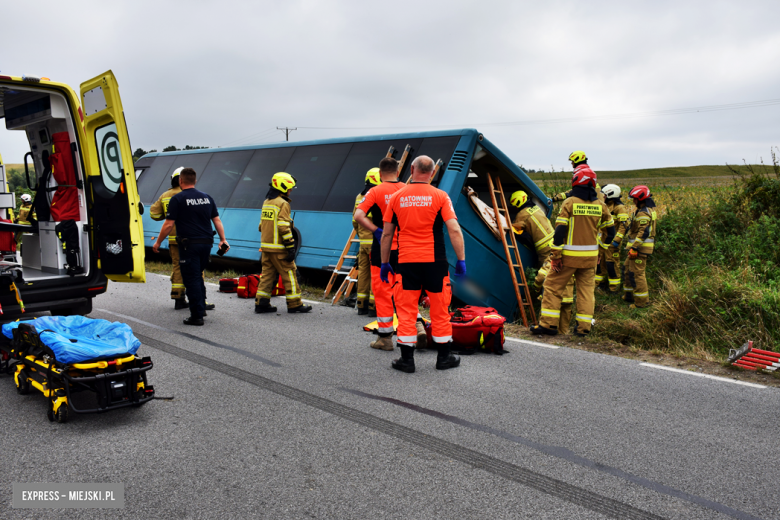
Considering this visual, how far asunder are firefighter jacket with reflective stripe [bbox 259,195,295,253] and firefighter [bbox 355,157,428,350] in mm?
1938

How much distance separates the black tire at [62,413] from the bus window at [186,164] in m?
10.1

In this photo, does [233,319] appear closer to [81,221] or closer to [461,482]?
[81,221]

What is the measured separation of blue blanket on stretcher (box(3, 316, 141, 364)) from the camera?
3451 millimetres

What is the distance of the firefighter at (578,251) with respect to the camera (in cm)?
655

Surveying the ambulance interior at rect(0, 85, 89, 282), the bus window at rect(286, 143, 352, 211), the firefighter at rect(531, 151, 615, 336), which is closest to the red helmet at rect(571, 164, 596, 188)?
the firefighter at rect(531, 151, 615, 336)

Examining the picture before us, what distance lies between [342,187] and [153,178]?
283 inches

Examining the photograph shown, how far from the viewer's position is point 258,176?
1153 cm

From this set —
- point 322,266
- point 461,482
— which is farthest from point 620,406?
point 322,266

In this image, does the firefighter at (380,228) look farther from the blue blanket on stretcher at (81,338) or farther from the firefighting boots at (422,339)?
the blue blanket on stretcher at (81,338)

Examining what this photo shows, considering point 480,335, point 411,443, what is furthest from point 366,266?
point 411,443

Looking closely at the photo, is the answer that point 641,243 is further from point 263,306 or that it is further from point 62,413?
point 62,413

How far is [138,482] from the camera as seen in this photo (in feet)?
9.11

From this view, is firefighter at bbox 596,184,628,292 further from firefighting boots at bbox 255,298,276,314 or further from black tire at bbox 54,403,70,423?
black tire at bbox 54,403,70,423

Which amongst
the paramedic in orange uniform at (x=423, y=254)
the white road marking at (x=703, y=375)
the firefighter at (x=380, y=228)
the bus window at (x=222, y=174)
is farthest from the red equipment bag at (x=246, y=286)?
the white road marking at (x=703, y=375)
